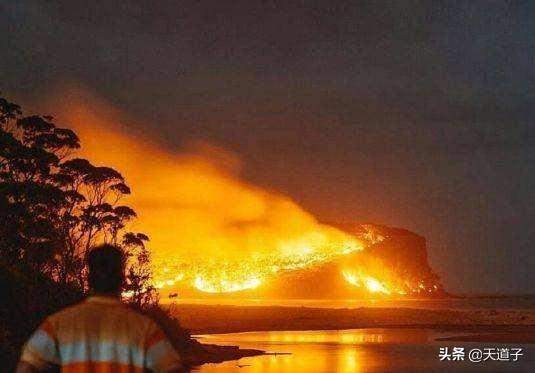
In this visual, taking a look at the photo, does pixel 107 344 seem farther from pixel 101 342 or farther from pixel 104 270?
pixel 104 270

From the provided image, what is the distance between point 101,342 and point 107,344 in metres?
0.04

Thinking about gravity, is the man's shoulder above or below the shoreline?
above

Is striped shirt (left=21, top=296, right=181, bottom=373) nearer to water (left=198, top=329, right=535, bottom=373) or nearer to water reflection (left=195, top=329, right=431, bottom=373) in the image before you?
water (left=198, top=329, right=535, bottom=373)

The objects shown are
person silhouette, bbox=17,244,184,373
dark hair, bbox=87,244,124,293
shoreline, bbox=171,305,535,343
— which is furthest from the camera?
shoreline, bbox=171,305,535,343

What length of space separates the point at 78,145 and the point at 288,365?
18588 millimetres

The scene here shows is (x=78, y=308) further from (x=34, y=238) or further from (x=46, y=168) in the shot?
(x=46, y=168)

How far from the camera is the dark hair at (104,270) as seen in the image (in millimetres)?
5539

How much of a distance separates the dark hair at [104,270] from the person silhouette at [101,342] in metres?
0.10

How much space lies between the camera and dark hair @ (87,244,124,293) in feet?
18.2

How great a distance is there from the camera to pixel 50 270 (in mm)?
38188

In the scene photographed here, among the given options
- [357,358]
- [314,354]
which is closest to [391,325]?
[314,354]

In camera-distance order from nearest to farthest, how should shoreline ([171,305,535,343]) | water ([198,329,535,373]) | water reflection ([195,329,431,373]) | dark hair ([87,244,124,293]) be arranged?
dark hair ([87,244,124,293]), water reflection ([195,329,431,373]), water ([198,329,535,373]), shoreline ([171,305,535,343])

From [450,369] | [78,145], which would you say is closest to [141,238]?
[78,145]

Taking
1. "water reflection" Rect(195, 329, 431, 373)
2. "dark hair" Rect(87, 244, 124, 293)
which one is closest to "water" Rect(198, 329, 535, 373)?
"water reflection" Rect(195, 329, 431, 373)
